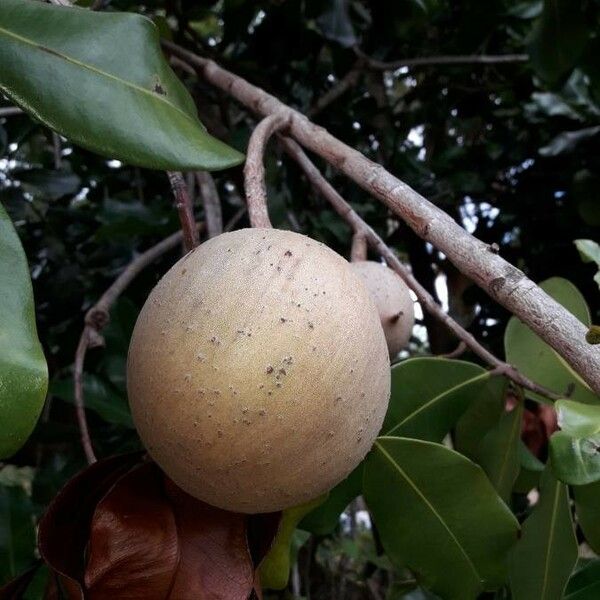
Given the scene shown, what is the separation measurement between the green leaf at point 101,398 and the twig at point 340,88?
97 cm

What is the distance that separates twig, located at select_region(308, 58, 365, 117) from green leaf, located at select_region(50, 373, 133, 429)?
0.97 metres

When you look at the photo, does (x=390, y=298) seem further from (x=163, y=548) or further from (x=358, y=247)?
(x=163, y=548)

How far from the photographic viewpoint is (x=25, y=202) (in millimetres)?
1700

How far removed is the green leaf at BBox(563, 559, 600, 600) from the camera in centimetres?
83

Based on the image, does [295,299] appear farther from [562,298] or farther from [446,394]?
[562,298]

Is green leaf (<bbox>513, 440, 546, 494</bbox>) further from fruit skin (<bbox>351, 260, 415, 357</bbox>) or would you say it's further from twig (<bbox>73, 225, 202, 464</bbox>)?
twig (<bbox>73, 225, 202, 464</bbox>)

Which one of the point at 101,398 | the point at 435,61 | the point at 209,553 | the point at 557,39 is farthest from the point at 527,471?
the point at 435,61

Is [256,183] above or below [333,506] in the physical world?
above

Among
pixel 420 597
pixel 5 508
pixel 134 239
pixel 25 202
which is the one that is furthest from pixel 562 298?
pixel 25 202

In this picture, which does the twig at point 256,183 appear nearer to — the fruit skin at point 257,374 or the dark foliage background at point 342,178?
the fruit skin at point 257,374

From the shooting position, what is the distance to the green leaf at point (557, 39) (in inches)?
60.2

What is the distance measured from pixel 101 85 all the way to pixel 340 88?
1.43 m

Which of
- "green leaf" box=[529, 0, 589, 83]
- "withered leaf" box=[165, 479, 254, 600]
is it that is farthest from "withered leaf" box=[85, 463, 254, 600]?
"green leaf" box=[529, 0, 589, 83]

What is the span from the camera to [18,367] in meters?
0.48
